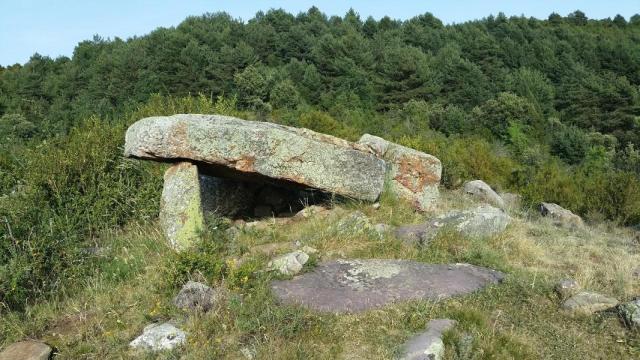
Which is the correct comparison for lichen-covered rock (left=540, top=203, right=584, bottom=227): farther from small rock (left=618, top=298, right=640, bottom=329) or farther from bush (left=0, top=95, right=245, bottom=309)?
bush (left=0, top=95, right=245, bottom=309)

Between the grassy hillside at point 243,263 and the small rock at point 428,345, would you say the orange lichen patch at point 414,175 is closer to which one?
the grassy hillside at point 243,263

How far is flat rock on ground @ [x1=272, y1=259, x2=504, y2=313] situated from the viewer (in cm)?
511

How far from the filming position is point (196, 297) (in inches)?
194

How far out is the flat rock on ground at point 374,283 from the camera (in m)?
5.11

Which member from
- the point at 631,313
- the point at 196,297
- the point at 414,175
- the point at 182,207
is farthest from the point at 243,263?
the point at 414,175

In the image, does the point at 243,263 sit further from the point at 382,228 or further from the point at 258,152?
the point at 382,228

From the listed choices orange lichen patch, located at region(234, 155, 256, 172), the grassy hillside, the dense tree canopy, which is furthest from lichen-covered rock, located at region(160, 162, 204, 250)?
the dense tree canopy

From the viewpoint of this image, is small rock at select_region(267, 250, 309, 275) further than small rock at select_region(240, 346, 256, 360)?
Yes

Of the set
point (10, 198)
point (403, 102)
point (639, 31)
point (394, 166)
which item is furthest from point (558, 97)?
point (10, 198)

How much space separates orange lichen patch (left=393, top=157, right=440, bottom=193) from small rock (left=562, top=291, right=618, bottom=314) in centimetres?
356

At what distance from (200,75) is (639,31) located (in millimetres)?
62965

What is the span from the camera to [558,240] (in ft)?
25.5

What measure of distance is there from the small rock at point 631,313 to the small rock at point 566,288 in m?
0.45

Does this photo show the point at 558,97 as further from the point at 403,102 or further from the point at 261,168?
the point at 261,168
